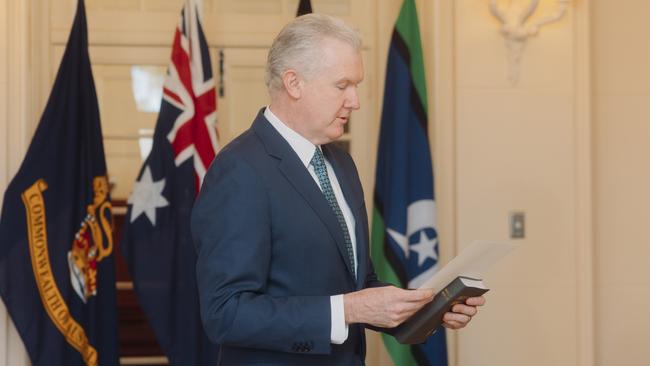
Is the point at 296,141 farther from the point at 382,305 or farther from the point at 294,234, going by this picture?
the point at 382,305

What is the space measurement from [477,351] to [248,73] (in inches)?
64.2

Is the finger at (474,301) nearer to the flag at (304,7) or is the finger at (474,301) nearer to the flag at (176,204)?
the flag at (176,204)

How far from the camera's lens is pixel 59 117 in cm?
376

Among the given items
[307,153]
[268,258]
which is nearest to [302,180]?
[307,153]

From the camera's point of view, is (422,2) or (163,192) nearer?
(163,192)

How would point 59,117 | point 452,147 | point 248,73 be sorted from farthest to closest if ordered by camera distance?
point 248,73 < point 452,147 < point 59,117

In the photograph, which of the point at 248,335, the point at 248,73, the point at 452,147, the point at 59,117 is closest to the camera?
the point at 248,335

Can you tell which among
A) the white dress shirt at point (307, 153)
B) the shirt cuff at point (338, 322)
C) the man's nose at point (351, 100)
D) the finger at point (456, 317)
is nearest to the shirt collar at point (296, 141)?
the white dress shirt at point (307, 153)

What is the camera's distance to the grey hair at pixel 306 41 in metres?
2.05

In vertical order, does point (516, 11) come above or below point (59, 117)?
above

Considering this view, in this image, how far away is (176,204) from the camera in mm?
3871

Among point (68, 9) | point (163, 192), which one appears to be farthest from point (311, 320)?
point (68, 9)

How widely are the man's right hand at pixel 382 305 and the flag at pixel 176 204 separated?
197cm

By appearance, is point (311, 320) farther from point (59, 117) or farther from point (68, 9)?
point (68, 9)
